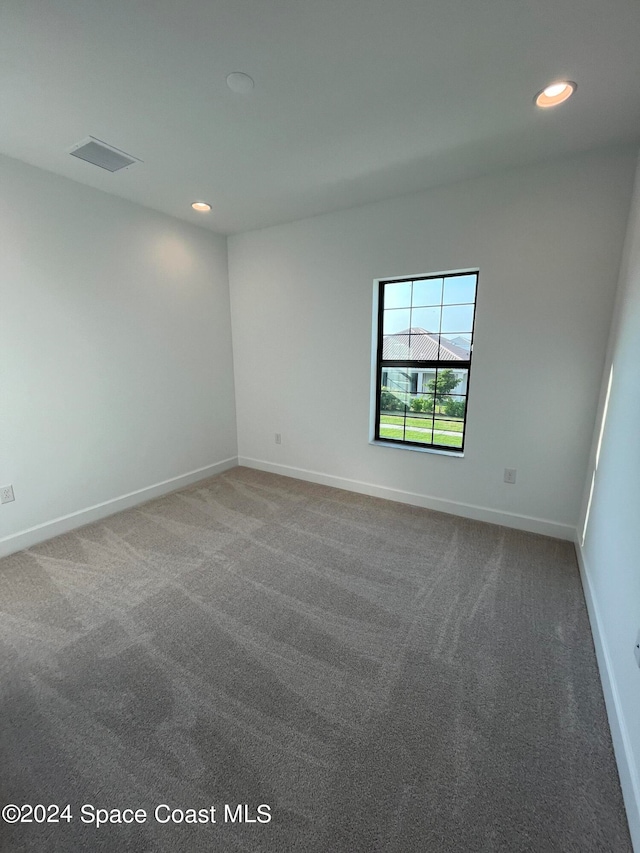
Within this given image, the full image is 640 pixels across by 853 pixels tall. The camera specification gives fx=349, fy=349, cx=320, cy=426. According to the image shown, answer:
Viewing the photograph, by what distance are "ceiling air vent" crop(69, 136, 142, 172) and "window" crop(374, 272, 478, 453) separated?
2031 millimetres

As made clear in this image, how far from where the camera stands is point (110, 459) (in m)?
2.97

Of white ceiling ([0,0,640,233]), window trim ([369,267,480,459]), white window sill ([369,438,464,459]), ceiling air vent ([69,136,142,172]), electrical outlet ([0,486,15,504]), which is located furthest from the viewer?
white window sill ([369,438,464,459])

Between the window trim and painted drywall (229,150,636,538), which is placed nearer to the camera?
painted drywall (229,150,636,538)

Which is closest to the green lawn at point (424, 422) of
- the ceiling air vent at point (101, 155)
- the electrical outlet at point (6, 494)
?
the ceiling air vent at point (101, 155)

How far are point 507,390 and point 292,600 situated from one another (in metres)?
2.08

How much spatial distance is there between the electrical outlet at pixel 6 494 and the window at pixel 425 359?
9.41 feet

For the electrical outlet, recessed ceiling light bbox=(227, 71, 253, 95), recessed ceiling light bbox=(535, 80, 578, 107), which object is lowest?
the electrical outlet

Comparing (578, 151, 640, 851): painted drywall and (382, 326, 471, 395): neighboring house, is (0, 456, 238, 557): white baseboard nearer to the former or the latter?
(382, 326, 471, 395): neighboring house

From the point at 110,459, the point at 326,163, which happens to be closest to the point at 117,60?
the point at 326,163

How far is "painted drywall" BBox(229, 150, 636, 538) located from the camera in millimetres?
2258

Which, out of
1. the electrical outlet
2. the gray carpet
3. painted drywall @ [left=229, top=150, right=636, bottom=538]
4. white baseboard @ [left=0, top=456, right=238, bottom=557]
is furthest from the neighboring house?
the electrical outlet

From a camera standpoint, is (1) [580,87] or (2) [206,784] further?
(1) [580,87]

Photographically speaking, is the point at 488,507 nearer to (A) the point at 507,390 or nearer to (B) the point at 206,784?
(A) the point at 507,390

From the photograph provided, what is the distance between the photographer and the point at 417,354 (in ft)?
9.94
